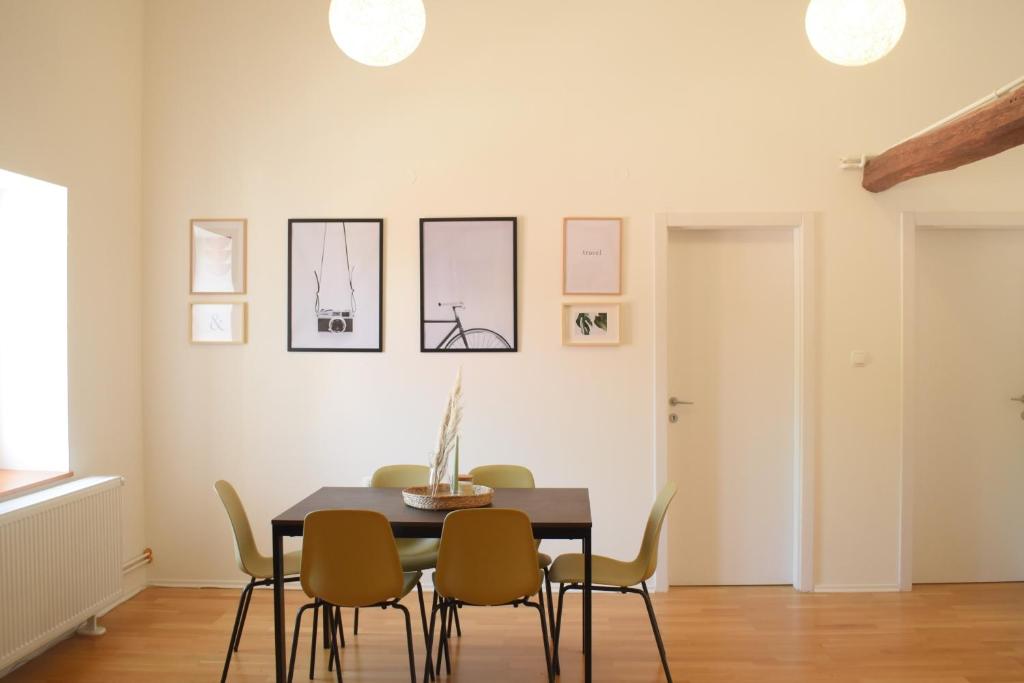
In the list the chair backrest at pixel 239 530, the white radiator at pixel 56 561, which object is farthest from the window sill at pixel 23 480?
the chair backrest at pixel 239 530

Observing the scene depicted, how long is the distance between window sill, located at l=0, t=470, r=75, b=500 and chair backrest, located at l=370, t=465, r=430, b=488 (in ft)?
5.04

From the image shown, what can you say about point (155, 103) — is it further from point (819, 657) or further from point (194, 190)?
point (819, 657)

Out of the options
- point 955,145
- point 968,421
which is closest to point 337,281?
point 955,145

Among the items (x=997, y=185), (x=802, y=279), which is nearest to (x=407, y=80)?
(x=802, y=279)

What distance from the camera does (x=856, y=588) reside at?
409cm

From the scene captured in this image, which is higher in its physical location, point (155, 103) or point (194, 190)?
point (155, 103)

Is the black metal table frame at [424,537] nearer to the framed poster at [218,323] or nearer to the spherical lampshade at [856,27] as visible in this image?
the framed poster at [218,323]

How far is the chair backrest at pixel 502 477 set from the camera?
353cm

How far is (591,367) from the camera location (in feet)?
13.5

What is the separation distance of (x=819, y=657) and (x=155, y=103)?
465 cm

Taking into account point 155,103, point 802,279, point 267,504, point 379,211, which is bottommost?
point 267,504

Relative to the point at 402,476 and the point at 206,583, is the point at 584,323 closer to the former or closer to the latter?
the point at 402,476

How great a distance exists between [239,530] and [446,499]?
93cm

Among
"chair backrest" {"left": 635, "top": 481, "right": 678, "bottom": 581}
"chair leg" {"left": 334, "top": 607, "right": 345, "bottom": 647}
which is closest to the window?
"chair leg" {"left": 334, "top": 607, "right": 345, "bottom": 647}
